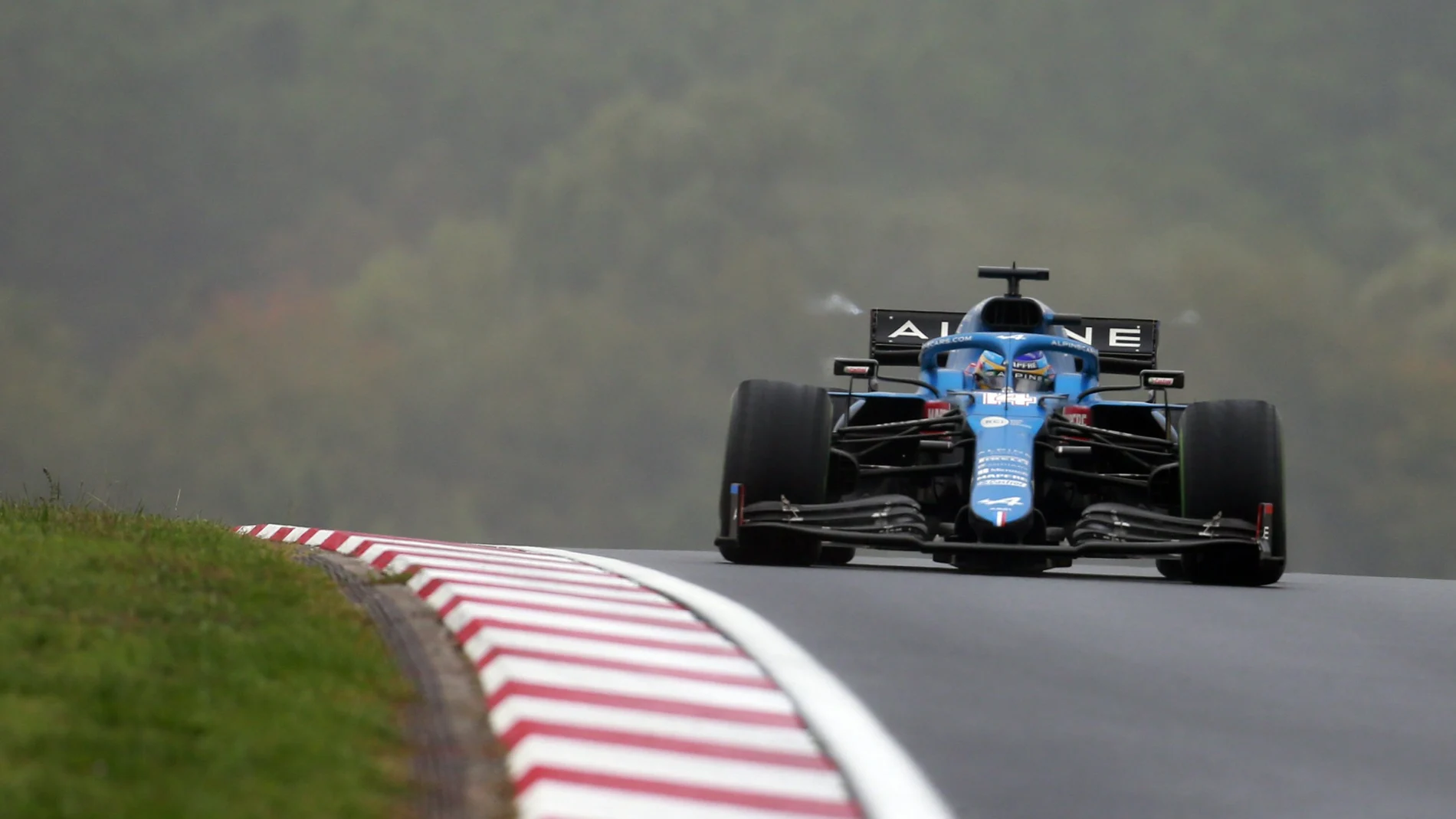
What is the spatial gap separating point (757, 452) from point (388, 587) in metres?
4.50

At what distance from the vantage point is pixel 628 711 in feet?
18.6

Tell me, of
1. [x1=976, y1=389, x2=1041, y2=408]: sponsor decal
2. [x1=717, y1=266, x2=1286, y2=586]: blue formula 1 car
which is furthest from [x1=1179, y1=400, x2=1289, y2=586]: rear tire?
[x1=976, y1=389, x2=1041, y2=408]: sponsor decal

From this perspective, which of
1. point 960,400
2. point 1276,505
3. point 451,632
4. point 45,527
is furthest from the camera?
point 960,400

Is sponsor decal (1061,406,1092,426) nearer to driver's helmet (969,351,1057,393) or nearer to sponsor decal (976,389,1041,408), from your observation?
driver's helmet (969,351,1057,393)

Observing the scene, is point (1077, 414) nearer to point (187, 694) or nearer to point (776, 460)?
point (776, 460)

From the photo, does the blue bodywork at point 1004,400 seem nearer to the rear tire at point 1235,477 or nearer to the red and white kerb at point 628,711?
the rear tire at point 1235,477

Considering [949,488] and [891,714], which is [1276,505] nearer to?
[949,488]

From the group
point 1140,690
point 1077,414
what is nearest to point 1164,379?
point 1077,414

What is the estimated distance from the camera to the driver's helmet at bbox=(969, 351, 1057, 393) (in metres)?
15.0

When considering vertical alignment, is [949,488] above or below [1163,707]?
above

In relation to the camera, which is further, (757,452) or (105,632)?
(757,452)

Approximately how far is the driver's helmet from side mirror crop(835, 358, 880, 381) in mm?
1142

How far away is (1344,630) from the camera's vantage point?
30.3ft

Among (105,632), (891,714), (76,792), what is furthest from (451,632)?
(76,792)
